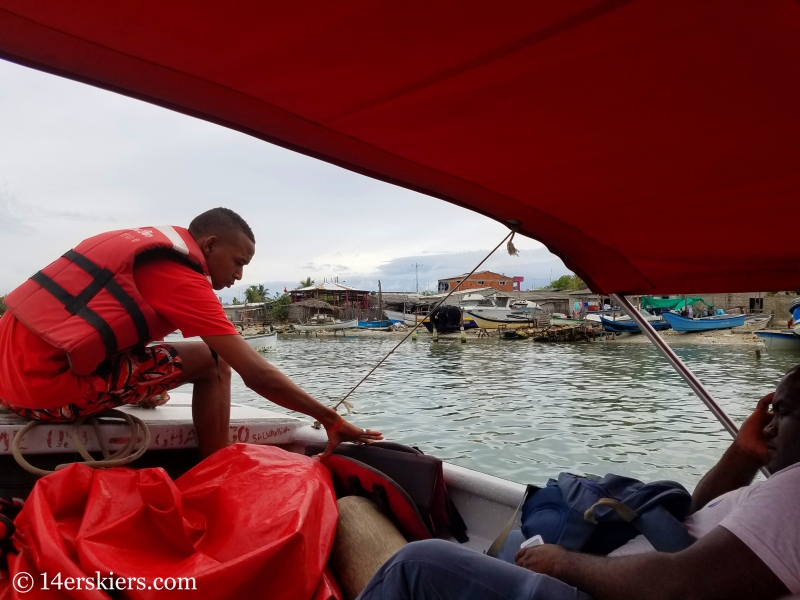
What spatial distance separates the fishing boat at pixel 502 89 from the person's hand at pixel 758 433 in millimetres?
610

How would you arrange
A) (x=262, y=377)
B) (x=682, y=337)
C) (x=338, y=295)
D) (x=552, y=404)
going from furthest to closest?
(x=338, y=295) < (x=682, y=337) < (x=552, y=404) < (x=262, y=377)

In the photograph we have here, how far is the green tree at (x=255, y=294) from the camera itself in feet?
235

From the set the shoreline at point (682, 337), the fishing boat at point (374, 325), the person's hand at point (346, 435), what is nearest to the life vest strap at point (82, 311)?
the person's hand at point (346, 435)

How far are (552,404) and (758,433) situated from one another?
1224cm

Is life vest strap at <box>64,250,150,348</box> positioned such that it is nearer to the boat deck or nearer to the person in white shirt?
the boat deck

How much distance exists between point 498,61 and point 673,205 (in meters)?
0.94

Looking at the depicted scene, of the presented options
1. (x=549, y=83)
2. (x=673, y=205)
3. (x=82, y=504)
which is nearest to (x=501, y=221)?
(x=673, y=205)

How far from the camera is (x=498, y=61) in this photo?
114 cm

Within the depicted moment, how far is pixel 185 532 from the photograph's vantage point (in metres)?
1.60

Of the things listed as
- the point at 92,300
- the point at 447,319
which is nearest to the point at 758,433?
the point at 92,300

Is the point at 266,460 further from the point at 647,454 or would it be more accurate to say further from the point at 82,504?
the point at 647,454

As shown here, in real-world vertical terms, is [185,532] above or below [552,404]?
above

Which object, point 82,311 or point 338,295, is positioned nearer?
point 82,311

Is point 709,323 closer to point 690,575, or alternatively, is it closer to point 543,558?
point 543,558
